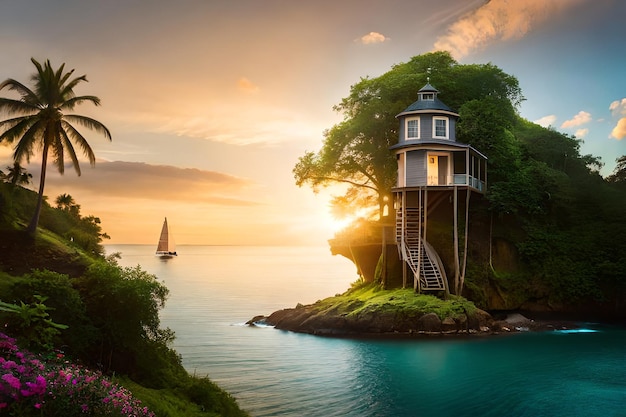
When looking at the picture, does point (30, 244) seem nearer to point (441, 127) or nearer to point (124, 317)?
point (124, 317)

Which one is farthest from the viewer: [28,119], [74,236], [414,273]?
[414,273]

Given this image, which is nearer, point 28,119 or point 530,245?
point 28,119

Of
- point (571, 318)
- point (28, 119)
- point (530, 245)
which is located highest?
point (28, 119)

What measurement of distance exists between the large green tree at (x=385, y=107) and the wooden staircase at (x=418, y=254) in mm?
6651

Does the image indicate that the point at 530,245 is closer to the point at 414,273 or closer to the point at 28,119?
the point at 414,273

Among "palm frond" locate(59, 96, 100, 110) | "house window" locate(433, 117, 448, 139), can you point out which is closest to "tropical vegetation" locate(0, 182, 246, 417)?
"palm frond" locate(59, 96, 100, 110)

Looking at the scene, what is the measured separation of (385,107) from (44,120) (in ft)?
95.2

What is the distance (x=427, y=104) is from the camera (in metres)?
43.7

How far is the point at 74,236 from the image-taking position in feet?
112

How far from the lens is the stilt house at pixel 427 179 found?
4116cm

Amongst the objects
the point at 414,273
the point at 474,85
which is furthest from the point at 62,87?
the point at 474,85

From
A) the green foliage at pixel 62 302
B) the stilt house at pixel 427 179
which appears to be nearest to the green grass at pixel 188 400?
the green foliage at pixel 62 302

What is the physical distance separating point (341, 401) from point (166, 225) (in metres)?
135

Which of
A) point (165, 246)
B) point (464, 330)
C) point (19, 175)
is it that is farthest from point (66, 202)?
point (165, 246)
